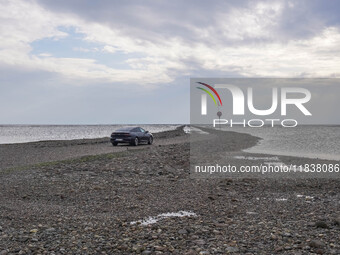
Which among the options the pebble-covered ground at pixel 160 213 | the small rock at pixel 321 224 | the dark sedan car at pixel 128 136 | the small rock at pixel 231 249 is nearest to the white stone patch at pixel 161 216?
the pebble-covered ground at pixel 160 213

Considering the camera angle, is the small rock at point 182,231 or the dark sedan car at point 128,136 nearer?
the small rock at point 182,231

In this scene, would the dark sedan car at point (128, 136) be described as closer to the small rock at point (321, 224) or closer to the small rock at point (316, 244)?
the small rock at point (321, 224)

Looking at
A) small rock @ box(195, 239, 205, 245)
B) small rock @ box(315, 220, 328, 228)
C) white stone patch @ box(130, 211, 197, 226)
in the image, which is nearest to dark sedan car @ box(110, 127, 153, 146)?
white stone patch @ box(130, 211, 197, 226)

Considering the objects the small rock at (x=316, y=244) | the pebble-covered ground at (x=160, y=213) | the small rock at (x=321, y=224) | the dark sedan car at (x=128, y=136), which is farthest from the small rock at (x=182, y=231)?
the dark sedan car at (x=128, y=136)

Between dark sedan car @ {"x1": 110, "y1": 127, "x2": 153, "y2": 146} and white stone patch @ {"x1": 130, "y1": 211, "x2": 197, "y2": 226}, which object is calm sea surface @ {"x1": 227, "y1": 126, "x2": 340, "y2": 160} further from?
white stone patch @ {"x1": 130, "y1": 211, "x2": 197, "y2": 226}

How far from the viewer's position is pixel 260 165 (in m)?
20.5

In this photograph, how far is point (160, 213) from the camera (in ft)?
32.5

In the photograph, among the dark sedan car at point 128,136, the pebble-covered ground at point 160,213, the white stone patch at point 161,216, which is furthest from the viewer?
the dark sedan car at point 128,136

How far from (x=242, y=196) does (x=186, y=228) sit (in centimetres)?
460

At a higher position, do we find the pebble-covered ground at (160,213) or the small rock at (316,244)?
the small rock at (316,244)

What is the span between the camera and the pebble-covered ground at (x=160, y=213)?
22.7 feet

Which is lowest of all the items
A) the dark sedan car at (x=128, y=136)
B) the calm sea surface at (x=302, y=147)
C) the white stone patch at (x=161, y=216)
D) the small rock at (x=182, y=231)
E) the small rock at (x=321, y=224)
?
the calm sea surface at (x=302, y=147)

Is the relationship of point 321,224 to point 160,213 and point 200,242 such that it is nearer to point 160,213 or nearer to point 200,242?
point 200,242

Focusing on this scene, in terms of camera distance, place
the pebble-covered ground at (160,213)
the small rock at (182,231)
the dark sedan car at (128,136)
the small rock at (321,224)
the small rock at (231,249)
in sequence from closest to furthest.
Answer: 1. the small rock at (231,249)
2. the pebble-covered ground at (160,213)
3. the small rock at (182,231)
4. the small rock at (321,224)
5. the dark sedan car at (128,136)
